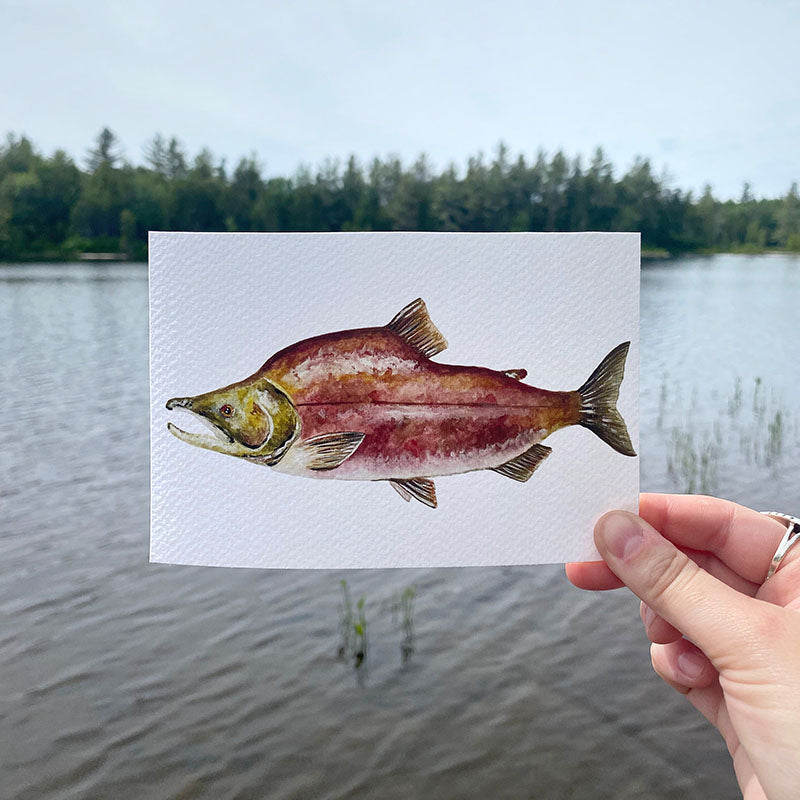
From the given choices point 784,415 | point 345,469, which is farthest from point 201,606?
point 784,415

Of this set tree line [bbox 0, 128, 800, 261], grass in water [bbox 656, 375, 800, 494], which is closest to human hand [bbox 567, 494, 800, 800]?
grass in water [bbox 656, 375, 800, 494]

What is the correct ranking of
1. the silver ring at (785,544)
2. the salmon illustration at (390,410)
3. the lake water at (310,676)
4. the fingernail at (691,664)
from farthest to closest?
the lake water at (310,676), the fingernail at (691,664), the silver ring at (785,544), the salmon illustration at (390,410)

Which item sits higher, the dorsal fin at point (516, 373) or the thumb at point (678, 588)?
the dorsal fin at point (516, 373)

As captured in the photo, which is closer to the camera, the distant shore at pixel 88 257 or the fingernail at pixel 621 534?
the fingernail at pixel 621 534

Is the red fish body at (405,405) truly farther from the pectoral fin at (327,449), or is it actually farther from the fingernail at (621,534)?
the fingernail at (621,534)

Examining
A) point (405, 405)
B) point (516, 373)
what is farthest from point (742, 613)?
point (405, 405)

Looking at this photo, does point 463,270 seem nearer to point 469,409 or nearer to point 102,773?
point 469,409

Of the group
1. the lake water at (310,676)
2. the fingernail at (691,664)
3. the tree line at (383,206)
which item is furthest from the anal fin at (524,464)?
the tree line at (383,206)
